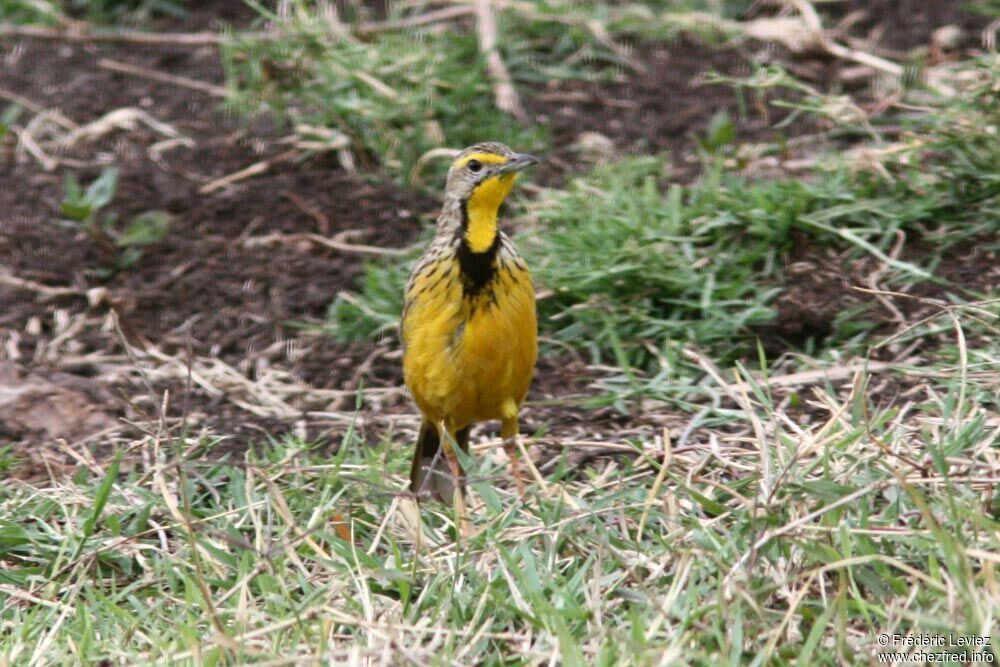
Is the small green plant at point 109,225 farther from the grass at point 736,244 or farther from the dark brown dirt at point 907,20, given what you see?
the dark brown dirt at point 907,20

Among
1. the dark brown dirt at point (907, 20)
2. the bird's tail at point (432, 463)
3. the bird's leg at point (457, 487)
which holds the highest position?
the dark brown dirt at point (907, 20)

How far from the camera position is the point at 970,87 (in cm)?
695

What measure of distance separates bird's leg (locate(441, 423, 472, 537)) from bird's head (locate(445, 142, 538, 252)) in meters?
0.80

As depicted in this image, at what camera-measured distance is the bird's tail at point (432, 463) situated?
217 inches

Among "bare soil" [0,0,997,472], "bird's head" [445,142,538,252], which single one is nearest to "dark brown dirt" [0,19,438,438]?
"bare soil" [0,0,997,472]

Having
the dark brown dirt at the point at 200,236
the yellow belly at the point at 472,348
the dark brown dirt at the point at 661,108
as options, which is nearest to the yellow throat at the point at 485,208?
the yellow belly at the point at 472,348

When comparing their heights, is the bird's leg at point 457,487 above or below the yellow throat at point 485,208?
below

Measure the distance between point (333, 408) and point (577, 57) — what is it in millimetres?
3469

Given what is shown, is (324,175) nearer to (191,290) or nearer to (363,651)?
(191,290)

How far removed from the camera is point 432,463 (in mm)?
5363

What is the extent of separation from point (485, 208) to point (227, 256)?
7.51ft

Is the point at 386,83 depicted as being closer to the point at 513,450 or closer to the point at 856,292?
the point at 856,292

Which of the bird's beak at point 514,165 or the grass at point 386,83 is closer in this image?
the bird's beak at point 514,165

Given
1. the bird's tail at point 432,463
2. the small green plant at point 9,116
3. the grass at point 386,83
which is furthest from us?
the small green plant at point 9,116
